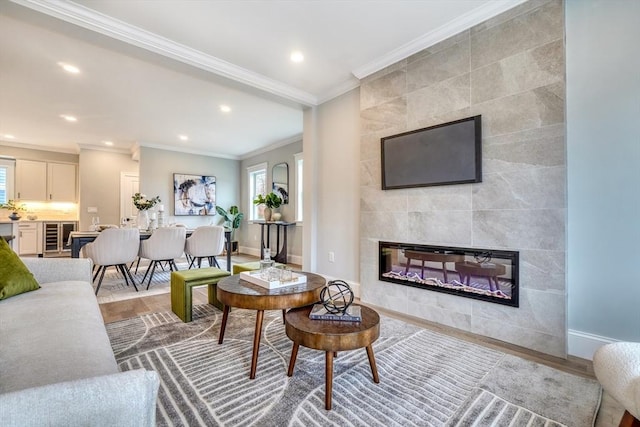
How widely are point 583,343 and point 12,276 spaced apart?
375cm

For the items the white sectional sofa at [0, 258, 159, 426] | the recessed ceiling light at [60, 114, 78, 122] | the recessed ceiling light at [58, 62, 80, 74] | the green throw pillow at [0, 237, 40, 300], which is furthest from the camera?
the recessed ceiling light at [60, 114, 78, 122]

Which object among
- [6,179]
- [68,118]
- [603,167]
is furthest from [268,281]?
[6,179]

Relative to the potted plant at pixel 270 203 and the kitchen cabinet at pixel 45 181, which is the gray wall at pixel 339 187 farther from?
the kitchen cabinet at pixel 45 181

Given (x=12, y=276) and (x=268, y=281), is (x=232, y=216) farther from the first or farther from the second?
(x=268, y=281)

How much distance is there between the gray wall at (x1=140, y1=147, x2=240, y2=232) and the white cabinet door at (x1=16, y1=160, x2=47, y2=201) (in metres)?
2.61

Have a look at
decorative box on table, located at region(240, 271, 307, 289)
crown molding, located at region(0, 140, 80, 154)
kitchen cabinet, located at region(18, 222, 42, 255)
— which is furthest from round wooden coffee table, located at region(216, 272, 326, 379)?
crown molding, located at region(0, 140, 80, 154)

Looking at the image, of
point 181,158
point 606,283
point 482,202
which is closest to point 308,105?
point 482,202

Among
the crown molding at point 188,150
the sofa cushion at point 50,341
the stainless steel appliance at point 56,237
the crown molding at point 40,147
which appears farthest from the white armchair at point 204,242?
the crown molding at point 40,147

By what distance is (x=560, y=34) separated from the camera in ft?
6.51

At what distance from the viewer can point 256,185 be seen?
24.0 feet

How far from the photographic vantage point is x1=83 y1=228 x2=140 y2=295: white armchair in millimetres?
3469

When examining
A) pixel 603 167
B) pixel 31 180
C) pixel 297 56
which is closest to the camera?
pixel 603 167

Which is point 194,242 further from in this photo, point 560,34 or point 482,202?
point 560,34

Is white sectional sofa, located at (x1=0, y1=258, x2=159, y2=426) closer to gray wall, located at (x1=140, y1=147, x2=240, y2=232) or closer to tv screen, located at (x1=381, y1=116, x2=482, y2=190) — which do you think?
tv screen, located at (x1=381, y1=116, x2=482, y2=190)
